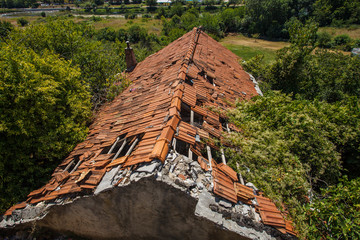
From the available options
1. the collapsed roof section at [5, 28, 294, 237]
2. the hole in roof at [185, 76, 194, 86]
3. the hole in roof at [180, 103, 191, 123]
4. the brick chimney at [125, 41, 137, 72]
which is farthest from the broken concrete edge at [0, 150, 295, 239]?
the brick chimney at [125, 41, 137, 72]

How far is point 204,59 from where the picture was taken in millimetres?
9148

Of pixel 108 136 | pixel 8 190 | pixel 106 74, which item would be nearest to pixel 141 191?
pixel 108 136

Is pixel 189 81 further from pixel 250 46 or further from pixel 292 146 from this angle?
pixel 250 46

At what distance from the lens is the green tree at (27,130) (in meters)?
5.53

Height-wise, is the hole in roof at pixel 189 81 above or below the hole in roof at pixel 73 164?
above

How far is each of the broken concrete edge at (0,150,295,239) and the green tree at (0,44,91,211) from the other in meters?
3.47

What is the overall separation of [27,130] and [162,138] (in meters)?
4.59

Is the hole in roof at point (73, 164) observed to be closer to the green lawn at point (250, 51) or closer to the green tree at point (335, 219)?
the green tree at point (335, 219)

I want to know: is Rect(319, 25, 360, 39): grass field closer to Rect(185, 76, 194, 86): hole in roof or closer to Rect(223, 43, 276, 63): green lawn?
Rect(223, 43, 276, 63): green lawn

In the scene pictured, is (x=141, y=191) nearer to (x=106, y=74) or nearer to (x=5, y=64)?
(x=5, y=64)

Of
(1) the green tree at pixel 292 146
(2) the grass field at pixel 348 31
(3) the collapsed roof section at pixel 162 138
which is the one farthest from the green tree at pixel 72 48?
(2) the grass field at pixel 348 31

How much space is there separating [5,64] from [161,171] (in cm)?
600

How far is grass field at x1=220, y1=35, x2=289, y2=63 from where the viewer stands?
39.1 m

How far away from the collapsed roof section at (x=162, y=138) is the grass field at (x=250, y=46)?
1331 inches
